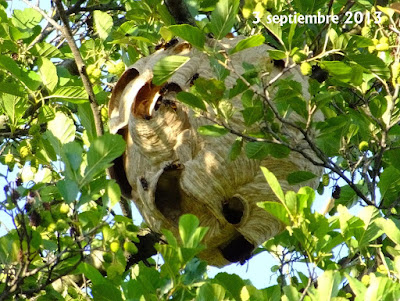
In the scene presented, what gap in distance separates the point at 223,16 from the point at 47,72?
0.83 m

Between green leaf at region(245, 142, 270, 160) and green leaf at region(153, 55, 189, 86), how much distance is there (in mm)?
A: 376

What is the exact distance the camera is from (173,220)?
11.5 ft

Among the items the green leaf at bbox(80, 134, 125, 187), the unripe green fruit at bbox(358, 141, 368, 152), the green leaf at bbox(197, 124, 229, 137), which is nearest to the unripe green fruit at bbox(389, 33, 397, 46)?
the unripe green fruit at bbox(358, 141, 368, 152)

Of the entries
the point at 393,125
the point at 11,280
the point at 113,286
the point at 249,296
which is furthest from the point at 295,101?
the point at 11,280

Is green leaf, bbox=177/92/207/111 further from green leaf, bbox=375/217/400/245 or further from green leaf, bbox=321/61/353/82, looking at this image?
green leaf, bbox=375/217/400/245

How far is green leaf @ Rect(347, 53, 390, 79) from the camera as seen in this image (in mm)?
3025

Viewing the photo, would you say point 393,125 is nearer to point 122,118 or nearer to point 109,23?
point 122,118

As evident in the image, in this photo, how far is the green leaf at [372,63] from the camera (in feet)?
9.93

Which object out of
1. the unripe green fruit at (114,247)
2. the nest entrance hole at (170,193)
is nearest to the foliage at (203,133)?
the unripe green fruit at (114,247)

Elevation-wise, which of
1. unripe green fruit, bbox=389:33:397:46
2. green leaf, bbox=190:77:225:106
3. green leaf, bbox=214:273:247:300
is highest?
green leaf, bbox=190:77:225:106

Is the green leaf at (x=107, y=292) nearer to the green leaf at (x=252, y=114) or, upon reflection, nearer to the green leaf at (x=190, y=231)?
the green leaf at (x=190, y=231)

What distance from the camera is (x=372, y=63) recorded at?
304cm

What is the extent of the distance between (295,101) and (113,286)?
0.91 metres

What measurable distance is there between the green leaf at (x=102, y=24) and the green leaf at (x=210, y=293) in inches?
64.9
